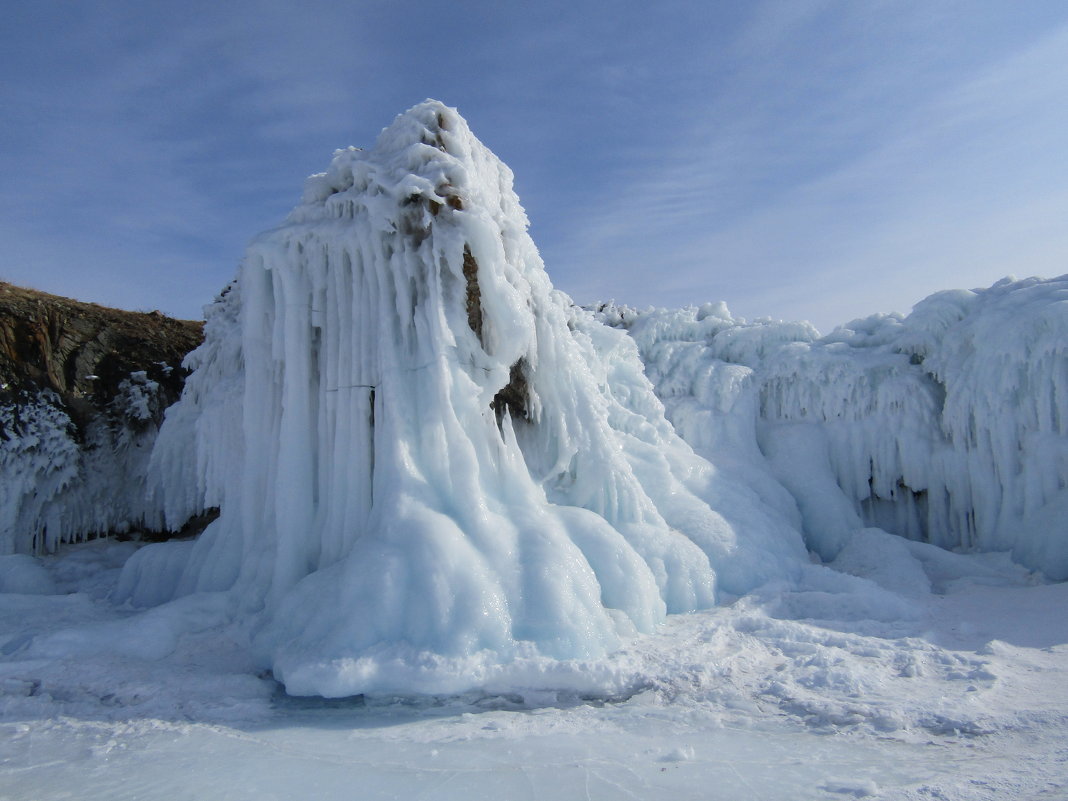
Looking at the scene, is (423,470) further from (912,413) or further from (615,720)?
(912,413)

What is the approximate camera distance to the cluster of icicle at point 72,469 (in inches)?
415

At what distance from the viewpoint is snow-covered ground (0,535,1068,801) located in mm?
3971

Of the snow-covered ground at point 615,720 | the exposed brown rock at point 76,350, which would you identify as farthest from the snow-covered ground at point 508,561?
the exposed brown rock at point 76,350

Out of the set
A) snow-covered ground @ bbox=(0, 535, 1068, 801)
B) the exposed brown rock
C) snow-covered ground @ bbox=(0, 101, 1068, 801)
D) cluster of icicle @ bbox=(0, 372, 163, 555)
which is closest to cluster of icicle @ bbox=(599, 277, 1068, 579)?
snow-covered ground @ bbox=(0, 101, 1068, 801)

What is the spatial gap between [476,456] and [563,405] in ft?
5.54

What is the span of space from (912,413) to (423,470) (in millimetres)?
9325

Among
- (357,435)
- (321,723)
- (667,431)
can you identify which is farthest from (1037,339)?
(321,723)

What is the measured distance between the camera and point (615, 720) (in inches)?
192

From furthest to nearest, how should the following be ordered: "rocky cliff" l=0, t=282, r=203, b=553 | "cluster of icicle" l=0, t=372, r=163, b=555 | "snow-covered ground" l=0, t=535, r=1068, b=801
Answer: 1. "rocky cliff" l=0, t=282, r=203, b=553
2. "cluster of icicle" l=0, t=372, r=163, b=555
3. "snow-covered ground" l=0, t=535, r=1068, b=801

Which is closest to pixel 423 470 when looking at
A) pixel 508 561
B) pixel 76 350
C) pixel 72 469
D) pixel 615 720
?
pixel 508 561

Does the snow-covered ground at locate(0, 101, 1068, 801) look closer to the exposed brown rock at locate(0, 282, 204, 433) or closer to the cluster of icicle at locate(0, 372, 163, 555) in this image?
the cluster of icicle at locate(0, 372, 163, 555)

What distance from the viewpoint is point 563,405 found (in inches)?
325

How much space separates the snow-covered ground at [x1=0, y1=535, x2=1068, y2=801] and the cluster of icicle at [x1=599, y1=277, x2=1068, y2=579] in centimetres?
376

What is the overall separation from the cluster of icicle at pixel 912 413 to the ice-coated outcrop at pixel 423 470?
3774mm
